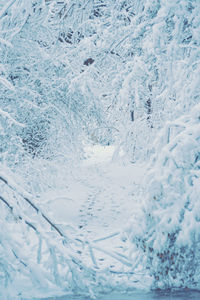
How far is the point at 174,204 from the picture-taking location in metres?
3.58

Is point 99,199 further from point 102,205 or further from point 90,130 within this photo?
point 90,130

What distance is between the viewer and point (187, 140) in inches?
132

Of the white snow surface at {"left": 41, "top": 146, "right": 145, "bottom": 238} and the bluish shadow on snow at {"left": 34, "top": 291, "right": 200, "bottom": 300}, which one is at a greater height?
the white snow surface at {"left": 41, "top": 146, "right": 145, "bottom": 238}

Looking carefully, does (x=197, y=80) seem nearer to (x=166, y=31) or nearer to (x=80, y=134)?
(x=166, y=31)

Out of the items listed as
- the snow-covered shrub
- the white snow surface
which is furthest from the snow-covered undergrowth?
the white snow surface

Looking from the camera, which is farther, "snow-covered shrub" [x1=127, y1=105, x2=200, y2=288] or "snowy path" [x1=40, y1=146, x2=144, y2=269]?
"snowy path" [x1=40, y1=146, x2=144, y2=269]

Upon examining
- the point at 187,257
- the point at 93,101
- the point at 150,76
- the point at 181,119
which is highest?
the point at 93,101

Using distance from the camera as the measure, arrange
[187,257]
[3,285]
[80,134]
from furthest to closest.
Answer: [80,134] → [187,257] → [3,285]

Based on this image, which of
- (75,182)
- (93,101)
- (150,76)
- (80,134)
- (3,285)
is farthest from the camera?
(75,182)

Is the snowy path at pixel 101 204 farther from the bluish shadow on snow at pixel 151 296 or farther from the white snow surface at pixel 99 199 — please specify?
the bluish shadow on snow at pixel 151 296

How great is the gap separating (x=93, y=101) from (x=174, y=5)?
18.1ft

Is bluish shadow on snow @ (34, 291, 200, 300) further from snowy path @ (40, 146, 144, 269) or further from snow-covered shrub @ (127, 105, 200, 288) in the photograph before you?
snowy path @ (40, 146, 144, 269)

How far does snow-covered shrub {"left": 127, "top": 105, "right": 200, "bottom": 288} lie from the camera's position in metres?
3.44

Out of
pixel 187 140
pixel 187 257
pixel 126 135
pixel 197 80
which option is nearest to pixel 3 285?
pixel 187 257
